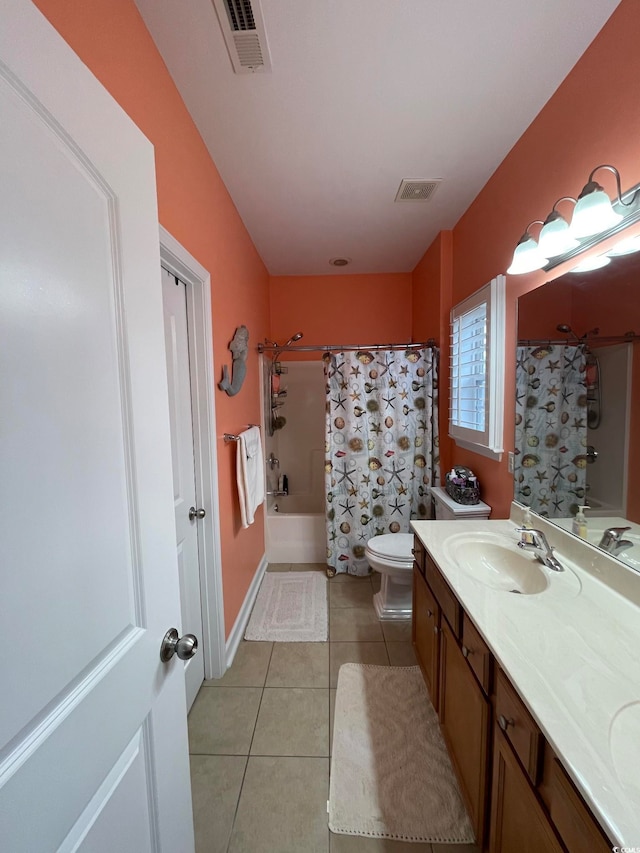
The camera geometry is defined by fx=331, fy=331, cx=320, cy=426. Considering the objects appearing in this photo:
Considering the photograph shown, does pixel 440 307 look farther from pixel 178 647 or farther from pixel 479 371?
pixel 178 647

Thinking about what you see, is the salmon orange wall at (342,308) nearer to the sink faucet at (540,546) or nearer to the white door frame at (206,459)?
the white door frame at (206,459)

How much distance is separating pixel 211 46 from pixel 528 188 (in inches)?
53.0

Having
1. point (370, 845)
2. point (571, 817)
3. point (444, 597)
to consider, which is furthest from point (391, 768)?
point (571, 817)

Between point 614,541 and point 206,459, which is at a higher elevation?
point 206,459

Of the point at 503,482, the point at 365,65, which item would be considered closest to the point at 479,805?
the point at 503,482

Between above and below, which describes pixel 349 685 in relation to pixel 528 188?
below

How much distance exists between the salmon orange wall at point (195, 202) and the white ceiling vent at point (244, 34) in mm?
251

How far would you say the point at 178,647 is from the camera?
720mm

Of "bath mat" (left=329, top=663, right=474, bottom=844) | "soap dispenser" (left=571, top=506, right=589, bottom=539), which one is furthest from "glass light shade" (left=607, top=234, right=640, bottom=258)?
"bath mat" (left=329, top=663, right=474, bottom=844)

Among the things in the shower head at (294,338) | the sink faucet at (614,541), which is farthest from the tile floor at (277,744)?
the shower head at (294,338)

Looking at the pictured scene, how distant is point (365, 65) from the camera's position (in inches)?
45.8

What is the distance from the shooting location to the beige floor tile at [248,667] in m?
1.65

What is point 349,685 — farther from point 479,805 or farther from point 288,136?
point 288,136

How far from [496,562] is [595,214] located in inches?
50.0
